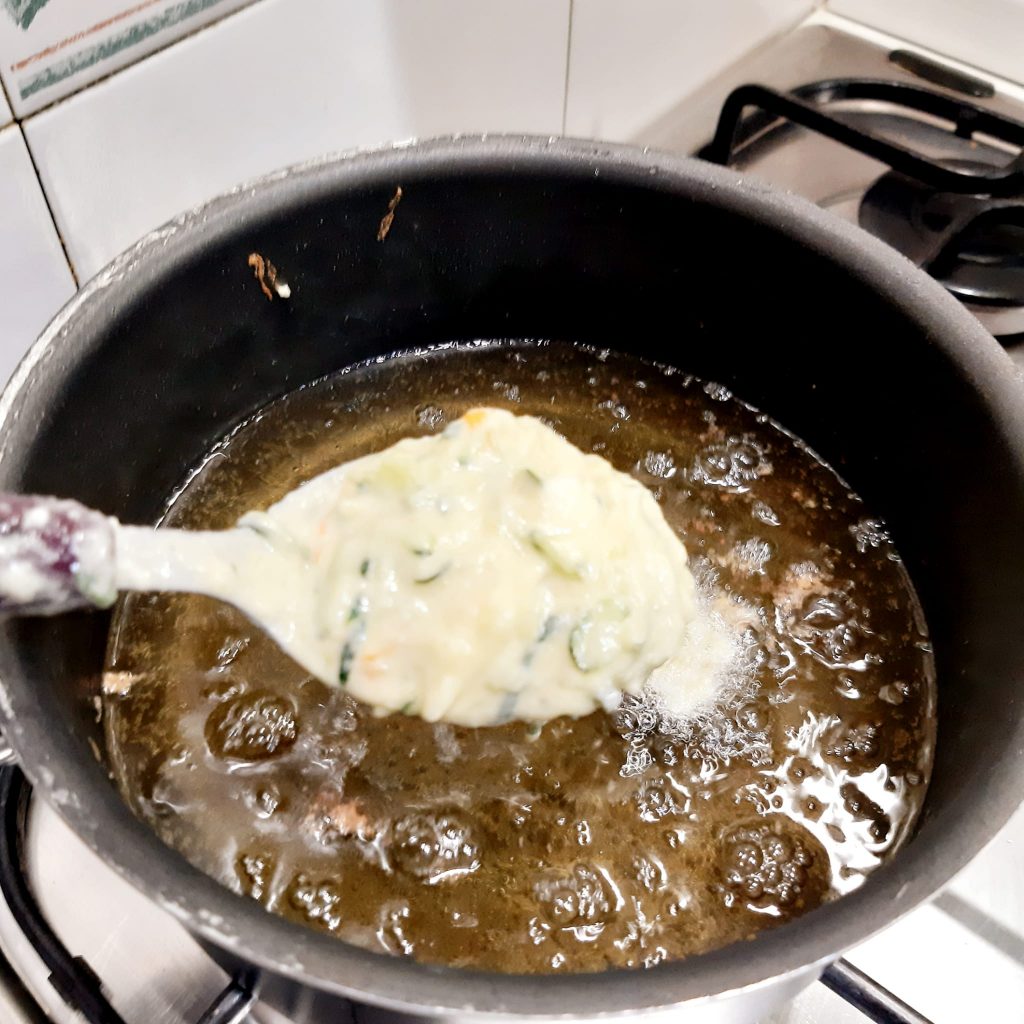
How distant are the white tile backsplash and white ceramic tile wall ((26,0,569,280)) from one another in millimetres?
11

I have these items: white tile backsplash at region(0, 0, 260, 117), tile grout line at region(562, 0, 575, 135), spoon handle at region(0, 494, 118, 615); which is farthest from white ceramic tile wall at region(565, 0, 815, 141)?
spoon handle at region(0, 494, 118, 615)

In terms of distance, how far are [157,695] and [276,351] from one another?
0.29 metres

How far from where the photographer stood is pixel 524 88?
924 mm

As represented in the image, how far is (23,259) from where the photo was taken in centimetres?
68

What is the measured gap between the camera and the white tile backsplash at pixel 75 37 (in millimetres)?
594

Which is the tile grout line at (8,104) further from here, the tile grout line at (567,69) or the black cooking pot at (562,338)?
the tile grout line at (567,69)

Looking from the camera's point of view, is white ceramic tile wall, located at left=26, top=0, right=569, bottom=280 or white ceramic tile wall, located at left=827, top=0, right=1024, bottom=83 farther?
white ceramic tile wall, located at left=827, top=0, right=1024, bottom=83

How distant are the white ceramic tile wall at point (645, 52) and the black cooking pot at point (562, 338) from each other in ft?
0.85

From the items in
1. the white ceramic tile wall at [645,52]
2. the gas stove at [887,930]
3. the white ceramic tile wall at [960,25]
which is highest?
the white ceramic tile wall at [960,25]

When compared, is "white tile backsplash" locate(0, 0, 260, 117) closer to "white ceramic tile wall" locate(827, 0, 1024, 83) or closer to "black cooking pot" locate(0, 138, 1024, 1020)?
"black cooking pot" locate(0, 138, 1024, 1020)

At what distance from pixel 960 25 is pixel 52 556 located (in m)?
1.19

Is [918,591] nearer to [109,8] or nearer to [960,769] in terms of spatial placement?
[960,769]

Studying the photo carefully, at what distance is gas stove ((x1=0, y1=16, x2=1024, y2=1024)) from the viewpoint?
60cm

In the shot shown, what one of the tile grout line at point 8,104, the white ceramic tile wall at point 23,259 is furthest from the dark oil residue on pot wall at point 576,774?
the tile grout line at point 8,104
